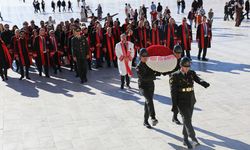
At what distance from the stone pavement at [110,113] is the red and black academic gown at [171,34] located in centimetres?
115

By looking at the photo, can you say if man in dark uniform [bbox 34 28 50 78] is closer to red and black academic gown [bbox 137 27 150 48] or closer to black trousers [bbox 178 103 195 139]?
red and black academic gown [bbox 137 27 150 48]

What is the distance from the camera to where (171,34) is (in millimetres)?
14023

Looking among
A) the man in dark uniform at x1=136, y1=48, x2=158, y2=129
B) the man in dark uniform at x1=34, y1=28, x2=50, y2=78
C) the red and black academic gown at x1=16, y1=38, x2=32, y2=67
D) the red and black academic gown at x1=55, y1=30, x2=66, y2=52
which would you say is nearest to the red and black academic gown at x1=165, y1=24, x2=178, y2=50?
the red and black academic gown at x1=55, y1=30, x2=66, y2=52

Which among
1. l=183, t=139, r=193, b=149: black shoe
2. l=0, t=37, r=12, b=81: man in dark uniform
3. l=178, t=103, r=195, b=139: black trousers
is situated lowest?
l=183, t=139, r=193, b=149: black shoe

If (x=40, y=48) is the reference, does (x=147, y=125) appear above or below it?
below

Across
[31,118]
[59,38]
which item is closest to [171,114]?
[31,118]

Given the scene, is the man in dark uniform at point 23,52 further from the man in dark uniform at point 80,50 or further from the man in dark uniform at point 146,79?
the man in dark uniform at point 146,79

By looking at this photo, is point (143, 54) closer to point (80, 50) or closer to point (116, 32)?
point (80, 50)

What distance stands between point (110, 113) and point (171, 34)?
555 centimetres

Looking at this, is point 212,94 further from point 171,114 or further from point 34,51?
point 34,51

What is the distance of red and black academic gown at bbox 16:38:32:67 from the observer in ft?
42.9

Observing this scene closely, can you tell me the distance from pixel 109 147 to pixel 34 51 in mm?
6671

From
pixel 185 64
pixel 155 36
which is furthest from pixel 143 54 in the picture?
pixel 155 36

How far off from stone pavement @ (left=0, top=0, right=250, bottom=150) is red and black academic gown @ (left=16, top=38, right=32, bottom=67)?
641 millimetres
